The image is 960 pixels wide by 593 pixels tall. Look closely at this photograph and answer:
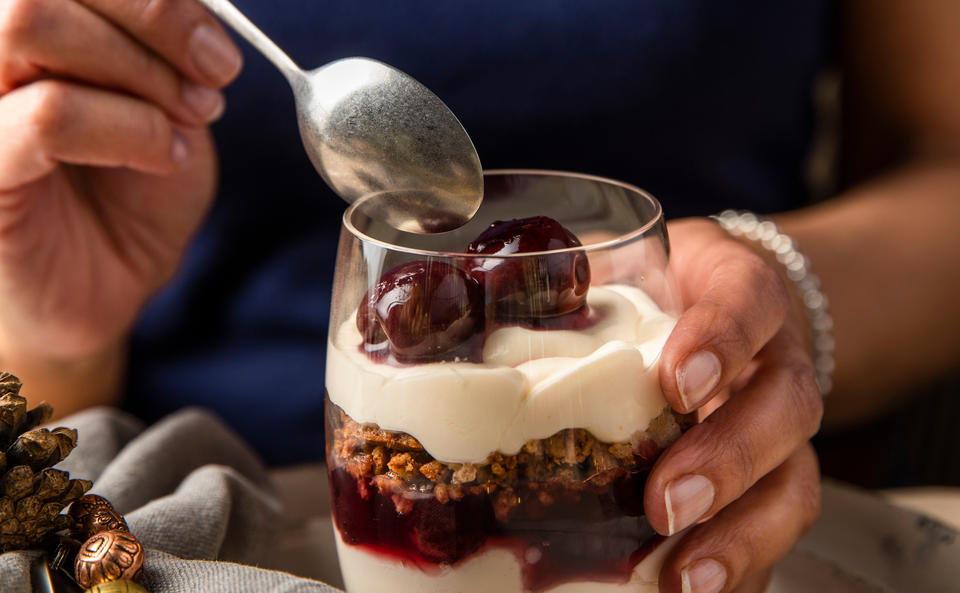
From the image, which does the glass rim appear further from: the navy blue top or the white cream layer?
the navy blue top

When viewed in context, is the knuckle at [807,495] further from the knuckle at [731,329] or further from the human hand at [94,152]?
the human hand at [94,152]

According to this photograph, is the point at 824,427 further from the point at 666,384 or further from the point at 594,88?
the point at 666,384

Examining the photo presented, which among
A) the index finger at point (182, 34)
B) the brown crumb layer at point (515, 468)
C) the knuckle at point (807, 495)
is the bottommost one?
the knuckle at point (807, 495)

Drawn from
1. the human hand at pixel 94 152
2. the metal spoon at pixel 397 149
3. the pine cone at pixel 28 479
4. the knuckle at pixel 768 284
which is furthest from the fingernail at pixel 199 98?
the knuckle at pixel 768 284

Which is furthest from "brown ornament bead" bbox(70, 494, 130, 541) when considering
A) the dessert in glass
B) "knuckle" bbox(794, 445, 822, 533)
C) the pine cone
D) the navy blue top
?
the navy blue top

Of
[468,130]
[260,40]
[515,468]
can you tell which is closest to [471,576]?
[515,468]

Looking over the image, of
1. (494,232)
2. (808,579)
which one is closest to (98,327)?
(494,232)

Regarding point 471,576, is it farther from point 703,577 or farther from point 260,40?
point 260,40
